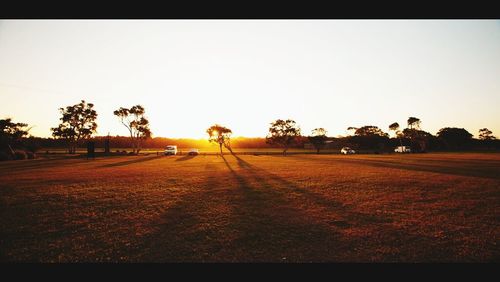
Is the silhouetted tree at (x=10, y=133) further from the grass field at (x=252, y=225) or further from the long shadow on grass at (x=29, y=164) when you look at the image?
the grass field at (x=252, y=225)

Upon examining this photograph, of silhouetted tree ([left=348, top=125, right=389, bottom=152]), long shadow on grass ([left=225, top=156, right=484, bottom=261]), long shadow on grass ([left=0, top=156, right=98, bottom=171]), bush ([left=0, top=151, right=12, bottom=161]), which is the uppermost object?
silhouetted tree ([left=348, top=125, right=389, bottom=152])

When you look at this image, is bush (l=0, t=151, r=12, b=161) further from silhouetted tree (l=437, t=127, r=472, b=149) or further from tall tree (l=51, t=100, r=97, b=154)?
silhouetted tree (l=437, t=127, r=472, b=149)

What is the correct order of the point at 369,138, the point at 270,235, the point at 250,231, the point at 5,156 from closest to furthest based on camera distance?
the point at 270,235 → the point at 250,231 → the point at 5,156 → the point at 369,138

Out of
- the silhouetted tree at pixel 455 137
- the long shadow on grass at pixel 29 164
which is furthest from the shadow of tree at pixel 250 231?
the silhouetted tree at pixel 455 137

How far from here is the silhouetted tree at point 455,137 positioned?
8456cm

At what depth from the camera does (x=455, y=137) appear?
86688mm

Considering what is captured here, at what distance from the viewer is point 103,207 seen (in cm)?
862


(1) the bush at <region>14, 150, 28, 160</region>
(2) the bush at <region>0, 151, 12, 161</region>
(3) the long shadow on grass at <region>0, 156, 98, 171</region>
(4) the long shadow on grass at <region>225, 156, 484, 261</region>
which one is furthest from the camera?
(1) the bush at <region>14, 150, 28, 160</region>

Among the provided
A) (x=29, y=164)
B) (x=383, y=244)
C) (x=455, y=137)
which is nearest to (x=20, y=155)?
(x=29, y=164)

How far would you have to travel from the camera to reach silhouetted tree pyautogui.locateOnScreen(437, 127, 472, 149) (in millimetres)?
84562

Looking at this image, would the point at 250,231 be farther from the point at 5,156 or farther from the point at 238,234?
the point at 5,156

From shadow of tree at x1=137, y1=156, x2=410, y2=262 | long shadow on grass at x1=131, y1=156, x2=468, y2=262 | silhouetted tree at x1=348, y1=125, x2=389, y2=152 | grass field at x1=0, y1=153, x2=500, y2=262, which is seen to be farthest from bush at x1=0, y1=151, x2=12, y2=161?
silhouetted tree at x1=348, y1=125, x2=389, y2=152

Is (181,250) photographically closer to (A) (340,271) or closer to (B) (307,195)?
(A) (340,271)
